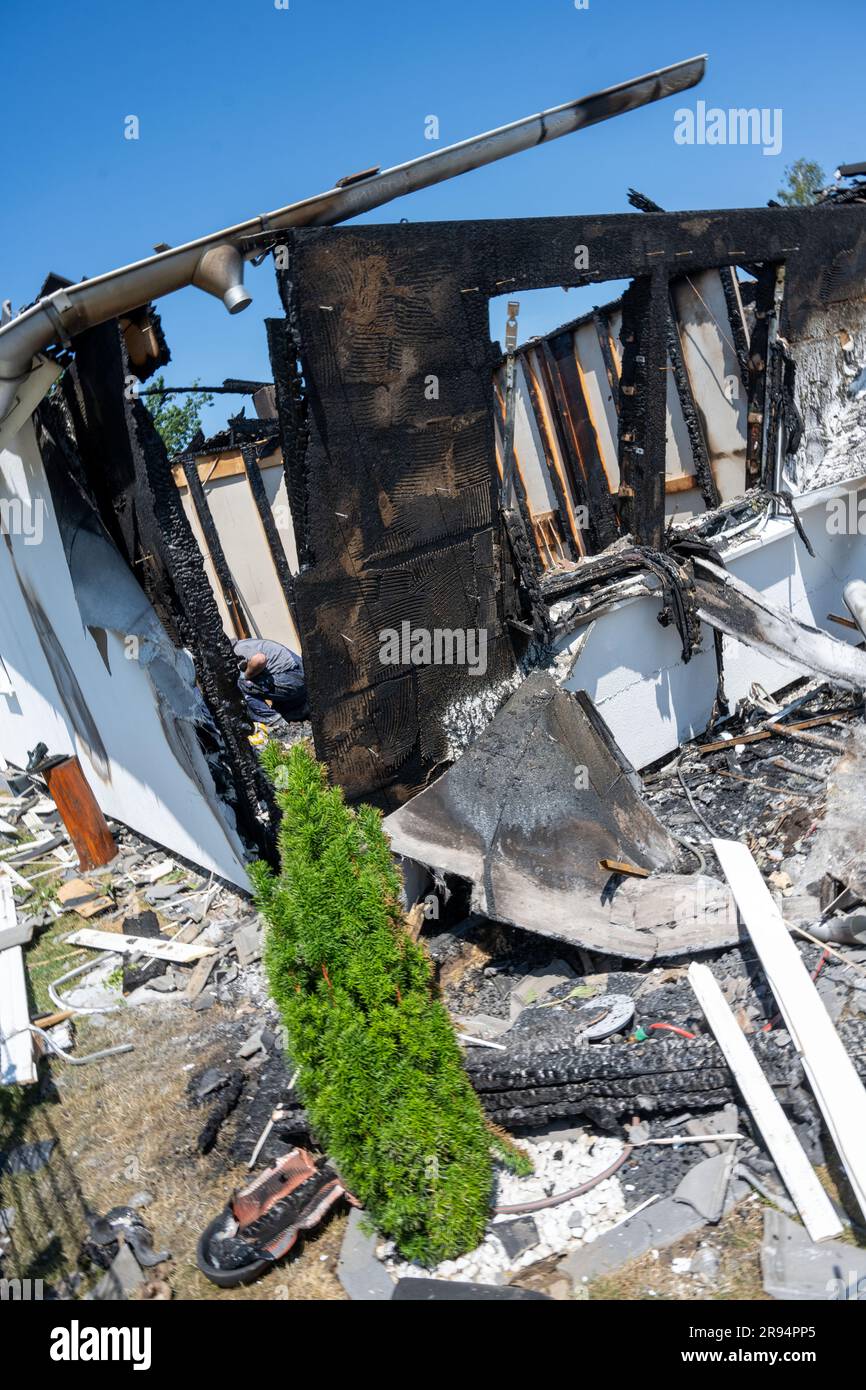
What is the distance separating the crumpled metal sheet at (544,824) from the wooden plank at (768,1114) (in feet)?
2.30

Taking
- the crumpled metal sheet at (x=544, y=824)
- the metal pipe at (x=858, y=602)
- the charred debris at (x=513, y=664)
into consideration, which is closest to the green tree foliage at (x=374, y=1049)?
the charred debris at (x=513, y=664)

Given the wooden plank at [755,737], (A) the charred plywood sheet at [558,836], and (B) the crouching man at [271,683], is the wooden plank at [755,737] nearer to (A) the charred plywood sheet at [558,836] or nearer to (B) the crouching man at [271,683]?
(A) the charred plywood sheet at [558,836]

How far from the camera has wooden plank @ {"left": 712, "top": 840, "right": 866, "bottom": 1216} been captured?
124 inches

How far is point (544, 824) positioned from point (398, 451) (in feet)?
7.15

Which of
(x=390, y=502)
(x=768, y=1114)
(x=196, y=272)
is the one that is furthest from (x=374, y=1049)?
(x=196, y=272)

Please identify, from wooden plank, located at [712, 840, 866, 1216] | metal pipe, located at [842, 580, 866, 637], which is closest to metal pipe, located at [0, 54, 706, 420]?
wooden plank, located at [712, 840, 866, 1216]

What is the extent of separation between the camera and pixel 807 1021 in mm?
3607

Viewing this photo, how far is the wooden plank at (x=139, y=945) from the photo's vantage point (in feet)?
18.7

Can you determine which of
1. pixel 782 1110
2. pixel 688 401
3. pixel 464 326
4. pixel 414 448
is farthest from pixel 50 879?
pixel 688 401

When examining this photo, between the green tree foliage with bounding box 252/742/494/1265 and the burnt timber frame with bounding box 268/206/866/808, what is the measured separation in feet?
4.10

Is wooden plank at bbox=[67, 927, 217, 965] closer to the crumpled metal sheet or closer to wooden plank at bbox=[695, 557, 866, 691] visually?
the crumpled metal sheet

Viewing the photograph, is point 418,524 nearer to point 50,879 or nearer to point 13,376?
point 13,376

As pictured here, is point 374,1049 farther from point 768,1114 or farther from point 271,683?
point 271,683
